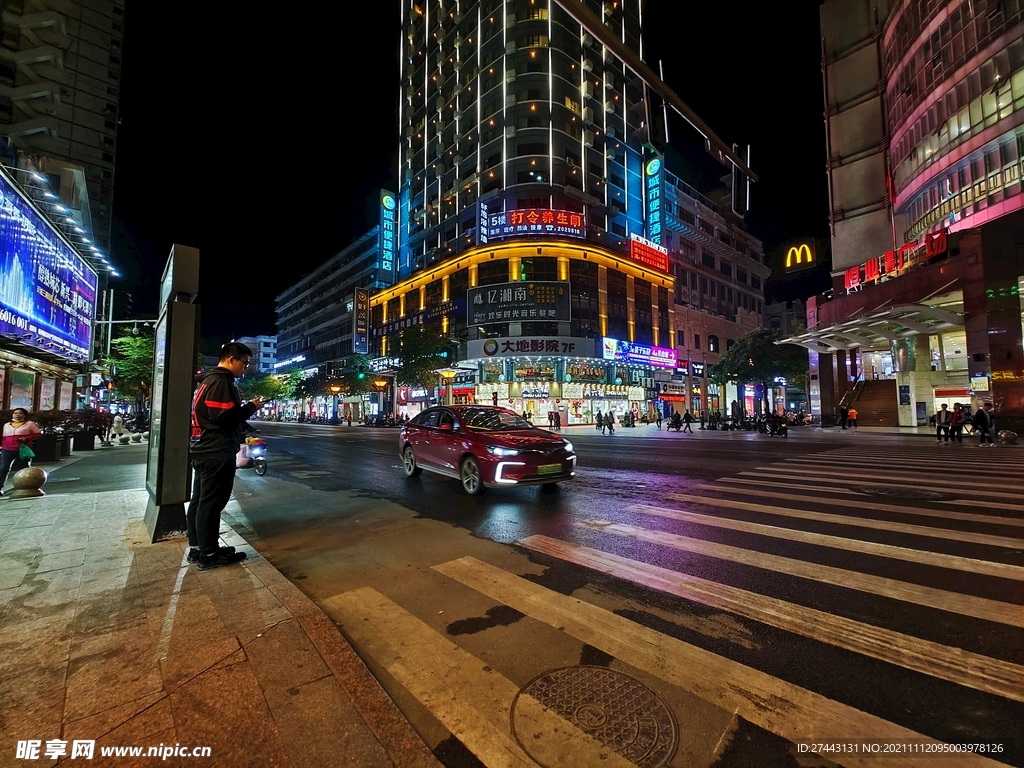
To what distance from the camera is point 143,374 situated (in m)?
26.9

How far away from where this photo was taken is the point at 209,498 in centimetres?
427

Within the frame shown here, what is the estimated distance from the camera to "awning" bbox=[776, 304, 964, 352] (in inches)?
867

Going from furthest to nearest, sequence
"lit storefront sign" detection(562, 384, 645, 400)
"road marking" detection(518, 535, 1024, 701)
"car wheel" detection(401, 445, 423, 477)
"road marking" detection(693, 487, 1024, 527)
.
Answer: "lit storefront sign" detection(562, 384, 645, 400) → "car wheel" detection(401, 445, 423, 477) → "road marking" detection(693, 487, 1024, 527) → "road marking" detection(518, 535, 1024, 701)

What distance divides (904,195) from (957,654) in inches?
1505

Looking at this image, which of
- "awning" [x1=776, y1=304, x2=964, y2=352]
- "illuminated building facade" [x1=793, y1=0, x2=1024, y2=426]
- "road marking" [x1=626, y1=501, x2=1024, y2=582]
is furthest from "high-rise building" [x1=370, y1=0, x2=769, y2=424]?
"road marking" [x1=626, y1=501, x2=1024, y2=582]

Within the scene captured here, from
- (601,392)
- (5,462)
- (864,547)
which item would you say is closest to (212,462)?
(864,547)

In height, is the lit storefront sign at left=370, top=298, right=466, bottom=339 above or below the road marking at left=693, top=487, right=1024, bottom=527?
above

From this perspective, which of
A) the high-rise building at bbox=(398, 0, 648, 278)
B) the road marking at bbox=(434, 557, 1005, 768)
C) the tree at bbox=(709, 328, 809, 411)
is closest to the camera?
the road marking at bbox=(434, 557, 1005, 768)

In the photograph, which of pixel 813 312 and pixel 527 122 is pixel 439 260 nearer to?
pixel 527 122

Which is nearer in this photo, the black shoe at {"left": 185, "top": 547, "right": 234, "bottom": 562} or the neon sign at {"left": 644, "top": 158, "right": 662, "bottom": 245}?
the black shoe at {"left": 185, "top": 547, "right": 234, "bottom": 562}

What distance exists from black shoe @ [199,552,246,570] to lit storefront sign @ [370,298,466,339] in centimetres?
4481

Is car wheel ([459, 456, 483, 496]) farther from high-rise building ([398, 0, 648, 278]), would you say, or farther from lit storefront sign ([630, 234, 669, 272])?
Answer: lit storefront sign ([630, 234, 669, 272])

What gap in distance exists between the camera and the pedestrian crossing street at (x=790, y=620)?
2.15 m

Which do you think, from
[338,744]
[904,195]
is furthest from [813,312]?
[338,744]
